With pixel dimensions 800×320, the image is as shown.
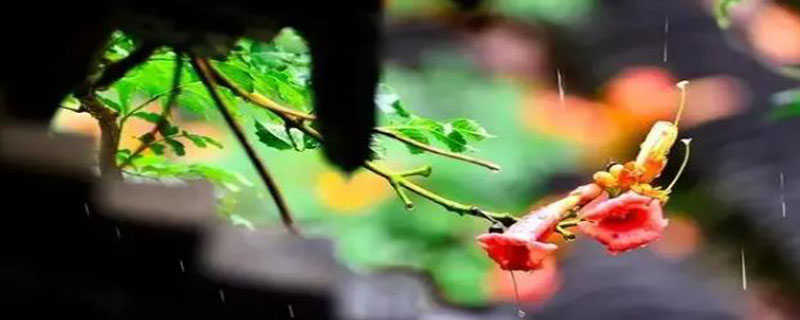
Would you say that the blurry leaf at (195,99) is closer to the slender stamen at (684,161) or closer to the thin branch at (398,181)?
the thin branch at (398,181)

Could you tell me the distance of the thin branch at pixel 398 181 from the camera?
377 millimetres

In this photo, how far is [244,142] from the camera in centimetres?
39

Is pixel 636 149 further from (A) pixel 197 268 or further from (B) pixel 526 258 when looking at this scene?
(A) pixel 197 268

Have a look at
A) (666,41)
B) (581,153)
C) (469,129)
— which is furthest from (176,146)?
(666,41)

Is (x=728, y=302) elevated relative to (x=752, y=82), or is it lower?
lower

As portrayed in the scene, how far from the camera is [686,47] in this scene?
0.63m

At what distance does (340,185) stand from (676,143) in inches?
7.4

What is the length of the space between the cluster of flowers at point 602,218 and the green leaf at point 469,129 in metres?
0.04

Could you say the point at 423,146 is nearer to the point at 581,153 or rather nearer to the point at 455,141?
the point at 455,141

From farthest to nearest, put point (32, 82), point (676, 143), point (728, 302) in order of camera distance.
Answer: point (728, 302) < point (676, 143) < point (32, 82)

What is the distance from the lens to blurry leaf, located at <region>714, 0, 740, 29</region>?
2.10 ft

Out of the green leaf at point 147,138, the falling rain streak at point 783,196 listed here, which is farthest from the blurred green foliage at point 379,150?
the falling rain streak at point 783,196

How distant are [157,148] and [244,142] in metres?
0.03

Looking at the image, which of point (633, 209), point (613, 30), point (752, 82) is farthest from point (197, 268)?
point (752, 82)
